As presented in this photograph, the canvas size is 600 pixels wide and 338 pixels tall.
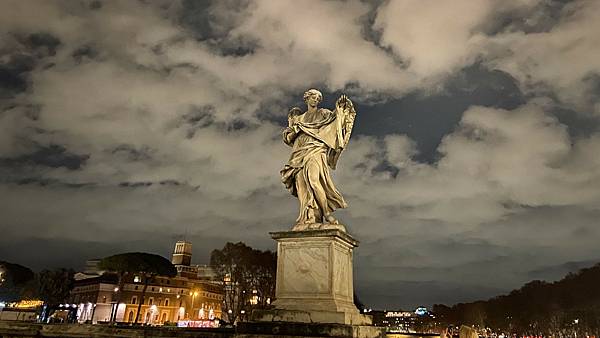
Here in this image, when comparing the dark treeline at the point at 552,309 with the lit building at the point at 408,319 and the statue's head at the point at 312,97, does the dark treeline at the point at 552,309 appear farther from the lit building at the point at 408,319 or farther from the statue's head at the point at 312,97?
the statue's head at the point at 312,97

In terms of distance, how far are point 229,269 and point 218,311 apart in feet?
201

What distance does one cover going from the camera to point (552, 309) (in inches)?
2618

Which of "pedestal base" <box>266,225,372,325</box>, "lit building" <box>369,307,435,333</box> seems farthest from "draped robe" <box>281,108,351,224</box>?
"lit building" <box>369,307,435,333</box>

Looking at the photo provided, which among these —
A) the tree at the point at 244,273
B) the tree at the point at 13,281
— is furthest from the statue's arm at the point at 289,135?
the tree at the point at 13,281

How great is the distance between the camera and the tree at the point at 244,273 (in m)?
41.6

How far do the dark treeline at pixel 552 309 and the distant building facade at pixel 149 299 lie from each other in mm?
53408

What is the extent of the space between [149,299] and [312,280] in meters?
90.1

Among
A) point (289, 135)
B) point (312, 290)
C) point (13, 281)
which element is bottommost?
point (312, 290)

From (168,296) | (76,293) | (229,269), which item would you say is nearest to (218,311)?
(168,296)

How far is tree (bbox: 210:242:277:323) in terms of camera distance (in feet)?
137

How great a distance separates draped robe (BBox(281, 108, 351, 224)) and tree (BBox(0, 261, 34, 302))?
2544 inches

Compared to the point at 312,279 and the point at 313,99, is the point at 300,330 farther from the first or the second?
the point at 313,99

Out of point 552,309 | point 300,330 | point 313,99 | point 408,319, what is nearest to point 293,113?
point 313,99

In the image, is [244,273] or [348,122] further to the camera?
[244,273]
